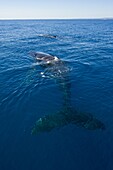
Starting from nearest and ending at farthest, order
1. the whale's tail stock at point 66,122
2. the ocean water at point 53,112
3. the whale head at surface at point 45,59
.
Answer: the ocean water at point 53,112 → the whale's tail stock at point 66,122 → the whale head at surface at point 45,59

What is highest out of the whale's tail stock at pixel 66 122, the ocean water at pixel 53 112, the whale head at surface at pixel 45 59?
the whale head at surface at pixel 45 59

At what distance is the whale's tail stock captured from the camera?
13.6m

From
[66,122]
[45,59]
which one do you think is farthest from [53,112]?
[45,59]

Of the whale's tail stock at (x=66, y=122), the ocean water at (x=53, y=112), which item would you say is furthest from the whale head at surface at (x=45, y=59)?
the whale's tail stock at (x=66, y=122)

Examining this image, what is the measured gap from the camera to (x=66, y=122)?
13984 mm

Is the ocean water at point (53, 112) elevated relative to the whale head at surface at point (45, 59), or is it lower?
lower

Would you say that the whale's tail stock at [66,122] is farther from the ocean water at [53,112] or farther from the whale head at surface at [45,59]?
the whale head at surface at [45,59]

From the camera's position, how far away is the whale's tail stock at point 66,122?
13.6m

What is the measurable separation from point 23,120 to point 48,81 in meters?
7.45

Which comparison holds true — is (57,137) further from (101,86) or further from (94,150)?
(101,86)

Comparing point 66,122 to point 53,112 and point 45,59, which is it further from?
point 45,59

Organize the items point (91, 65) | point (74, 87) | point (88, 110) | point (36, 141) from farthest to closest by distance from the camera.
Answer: point (91, 65), point (74, 87), point (88, 110), point (36, 141)

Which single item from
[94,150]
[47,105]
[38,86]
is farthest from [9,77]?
[94,150]

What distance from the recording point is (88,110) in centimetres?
1652
